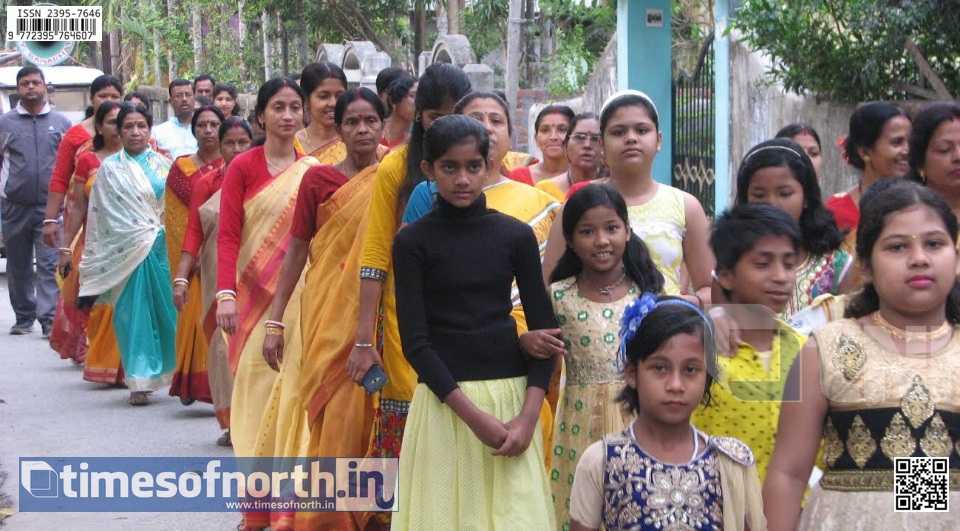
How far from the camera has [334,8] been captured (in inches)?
823

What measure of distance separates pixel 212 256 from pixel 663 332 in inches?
192

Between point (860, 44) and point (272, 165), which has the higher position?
point (860, 44)

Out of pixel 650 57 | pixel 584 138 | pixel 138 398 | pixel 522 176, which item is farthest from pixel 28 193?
pixel 522 176

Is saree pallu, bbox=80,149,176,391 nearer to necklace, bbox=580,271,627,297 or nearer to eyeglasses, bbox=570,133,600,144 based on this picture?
eyeglasses, bbox=570,133,600,144

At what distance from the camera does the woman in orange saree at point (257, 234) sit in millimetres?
6301

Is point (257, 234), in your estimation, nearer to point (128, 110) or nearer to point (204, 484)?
point (204, 484)

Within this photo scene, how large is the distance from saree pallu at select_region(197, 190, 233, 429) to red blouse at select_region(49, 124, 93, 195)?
3496mm

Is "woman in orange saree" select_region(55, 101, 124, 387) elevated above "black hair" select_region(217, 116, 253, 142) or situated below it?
below

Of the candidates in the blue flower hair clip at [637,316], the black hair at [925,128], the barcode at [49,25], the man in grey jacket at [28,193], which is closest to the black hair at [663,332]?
the blue flower hair clip at [637,316]

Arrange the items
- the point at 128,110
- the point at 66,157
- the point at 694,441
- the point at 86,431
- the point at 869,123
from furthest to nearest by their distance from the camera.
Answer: the point at 66,157
the point at 128,110
the point at 86,431
the point at 869,123
the point at 694,441

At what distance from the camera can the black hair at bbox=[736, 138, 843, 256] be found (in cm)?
436

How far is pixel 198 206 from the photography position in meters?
7.77

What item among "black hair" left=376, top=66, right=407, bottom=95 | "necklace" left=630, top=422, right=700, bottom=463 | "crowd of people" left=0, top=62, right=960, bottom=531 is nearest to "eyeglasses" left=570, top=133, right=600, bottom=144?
"crowd of people" left=0, top=62, right=960, bottom=531

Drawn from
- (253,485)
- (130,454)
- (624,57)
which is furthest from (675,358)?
(624,57)
